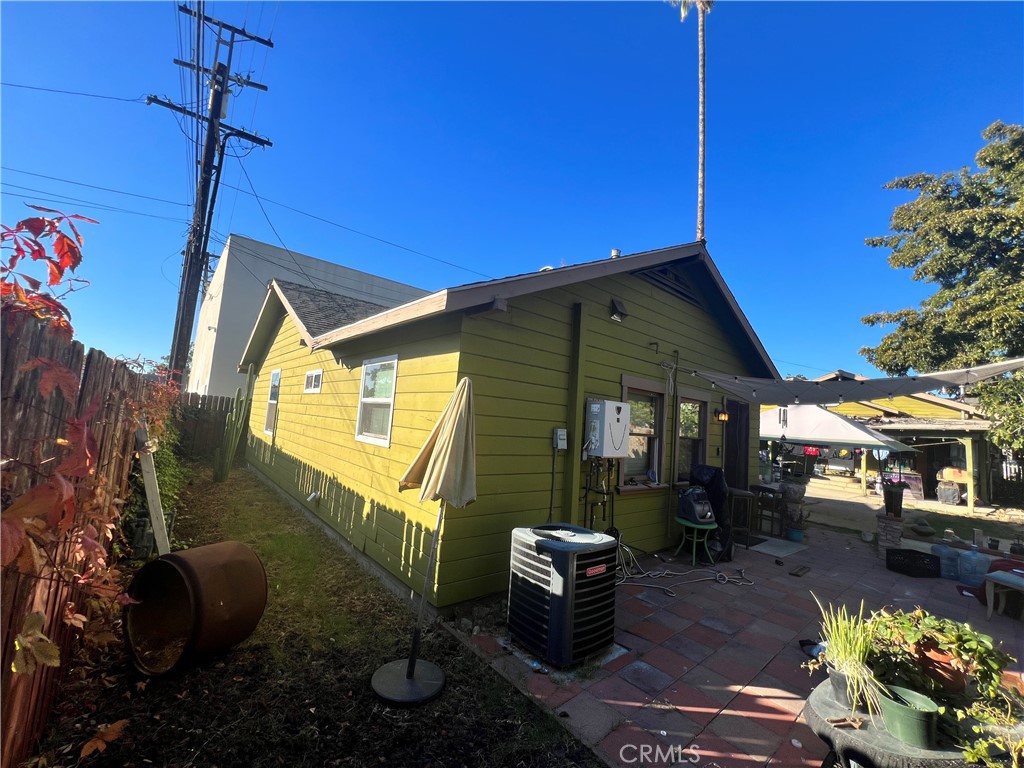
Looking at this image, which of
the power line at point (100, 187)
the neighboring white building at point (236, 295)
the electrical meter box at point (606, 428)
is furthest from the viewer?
the neighboring white building at point (236, 295)

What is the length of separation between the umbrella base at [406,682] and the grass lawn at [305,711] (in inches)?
2.4

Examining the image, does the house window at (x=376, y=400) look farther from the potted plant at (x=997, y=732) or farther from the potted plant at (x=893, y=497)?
the potted plant at (x=893, y=497)

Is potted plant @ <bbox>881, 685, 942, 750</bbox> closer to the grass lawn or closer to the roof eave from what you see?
the grass lawn

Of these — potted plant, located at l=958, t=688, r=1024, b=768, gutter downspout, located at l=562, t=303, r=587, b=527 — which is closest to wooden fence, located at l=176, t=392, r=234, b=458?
gutter downspout, located at l=562, t=303, r=587, b=527

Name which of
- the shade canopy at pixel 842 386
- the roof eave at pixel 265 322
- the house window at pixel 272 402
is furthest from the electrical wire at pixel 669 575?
the house window at pixel 272 402

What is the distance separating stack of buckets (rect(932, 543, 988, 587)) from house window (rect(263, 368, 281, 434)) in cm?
1252

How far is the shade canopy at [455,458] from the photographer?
10.0ft

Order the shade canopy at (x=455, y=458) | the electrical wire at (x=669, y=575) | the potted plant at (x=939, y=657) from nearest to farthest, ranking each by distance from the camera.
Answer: the potted plant at (x=939, y=657) < the shade canopy at (x=455, y=458) < the electrical wire at (x=669, y=575)

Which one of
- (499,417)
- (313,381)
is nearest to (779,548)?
(499,417)

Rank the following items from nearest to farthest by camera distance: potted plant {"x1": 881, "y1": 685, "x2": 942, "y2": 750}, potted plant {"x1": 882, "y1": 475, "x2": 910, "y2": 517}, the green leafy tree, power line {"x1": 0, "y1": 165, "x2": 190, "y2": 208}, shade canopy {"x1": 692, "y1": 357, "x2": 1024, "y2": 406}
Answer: potted plant {"x1": 881, "y1": 685, "x2": 942, "y2": 750} < shade canopy {"x1": 692, "y1": 357, "x2": 1024, "y2": 406} < potted plant {"x1": 882, "y1": 475, "x2": 910, "y2": 517} < power line {"x1": 0, "y1": 165, "x2": 190, "y2": 208} < the green leafy tree

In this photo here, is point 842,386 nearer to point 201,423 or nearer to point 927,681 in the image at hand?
point 927,681

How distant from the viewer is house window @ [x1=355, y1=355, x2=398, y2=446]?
5016mm

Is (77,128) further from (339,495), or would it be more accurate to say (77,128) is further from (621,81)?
(621,81)

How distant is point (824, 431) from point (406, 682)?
8.70m
